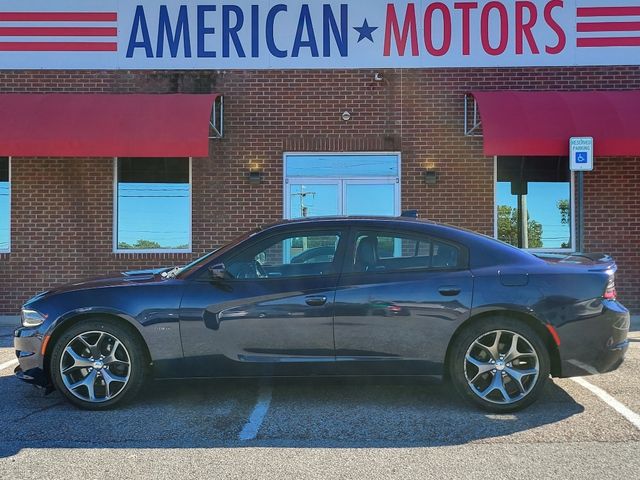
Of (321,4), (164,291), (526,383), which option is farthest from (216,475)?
(321,4)

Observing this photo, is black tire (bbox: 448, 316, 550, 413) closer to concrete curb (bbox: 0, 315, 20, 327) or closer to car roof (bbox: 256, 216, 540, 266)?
car roof (bbox: 256, 216, 540, 266)

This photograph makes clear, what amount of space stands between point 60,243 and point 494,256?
300 inches

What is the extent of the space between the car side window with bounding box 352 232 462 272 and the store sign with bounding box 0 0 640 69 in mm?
5631

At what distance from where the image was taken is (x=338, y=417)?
4414 millimetres

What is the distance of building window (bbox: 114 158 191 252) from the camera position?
31.9 ft

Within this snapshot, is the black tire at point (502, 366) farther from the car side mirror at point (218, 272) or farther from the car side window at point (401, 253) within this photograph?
the car side mirror at point (218, 272)

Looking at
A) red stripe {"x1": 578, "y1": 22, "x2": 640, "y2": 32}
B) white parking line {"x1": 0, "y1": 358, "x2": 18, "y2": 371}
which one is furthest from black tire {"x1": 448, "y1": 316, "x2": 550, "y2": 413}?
red stripe {"x1": 578, "y1": 22, "x2": 640, "y2": 32}

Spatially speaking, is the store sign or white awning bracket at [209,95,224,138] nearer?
white awning bracket at [209,95,224,138]

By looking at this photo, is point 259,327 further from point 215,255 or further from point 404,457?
point 404,457

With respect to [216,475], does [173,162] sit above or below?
above

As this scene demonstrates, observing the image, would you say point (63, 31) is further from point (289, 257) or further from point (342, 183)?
point (289, 257)

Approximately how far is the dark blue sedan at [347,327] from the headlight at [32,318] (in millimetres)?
16

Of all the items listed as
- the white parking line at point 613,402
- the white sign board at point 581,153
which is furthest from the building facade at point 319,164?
the white parking line at point 613,402

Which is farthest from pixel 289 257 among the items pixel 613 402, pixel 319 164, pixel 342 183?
pixel 319 164
